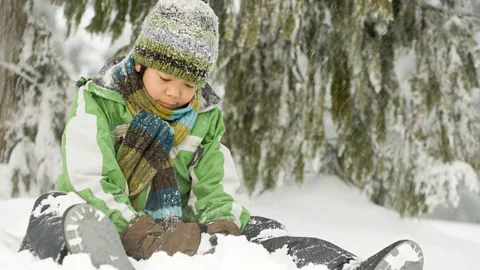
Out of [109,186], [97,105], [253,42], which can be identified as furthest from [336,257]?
[253,42]

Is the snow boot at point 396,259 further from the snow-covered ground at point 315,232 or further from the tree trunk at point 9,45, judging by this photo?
the tree trunk at point 9,45

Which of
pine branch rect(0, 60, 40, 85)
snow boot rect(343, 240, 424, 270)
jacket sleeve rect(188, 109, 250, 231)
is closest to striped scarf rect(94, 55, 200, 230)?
jacket sleeve rect(188, 109, 250, 231)

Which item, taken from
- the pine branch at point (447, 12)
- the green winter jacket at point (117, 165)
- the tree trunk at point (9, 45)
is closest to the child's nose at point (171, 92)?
the green winter jacket at point (117, 165)

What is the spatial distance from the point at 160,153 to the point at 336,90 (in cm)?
188

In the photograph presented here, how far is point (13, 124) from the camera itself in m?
4.09

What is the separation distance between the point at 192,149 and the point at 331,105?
1.73 metres

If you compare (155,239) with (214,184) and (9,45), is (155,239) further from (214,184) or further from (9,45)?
(9,45)

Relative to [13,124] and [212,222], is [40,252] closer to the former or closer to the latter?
[212,222]

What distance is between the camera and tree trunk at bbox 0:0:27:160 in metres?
3.91

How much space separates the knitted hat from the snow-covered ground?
2.03 ft

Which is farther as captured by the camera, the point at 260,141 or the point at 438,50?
the point at 260,141

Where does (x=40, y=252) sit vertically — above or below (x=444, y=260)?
above

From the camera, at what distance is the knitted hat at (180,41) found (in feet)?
6.40

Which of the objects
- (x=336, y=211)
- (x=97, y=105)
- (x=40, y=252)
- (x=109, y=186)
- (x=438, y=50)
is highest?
(x=438, y=50)
